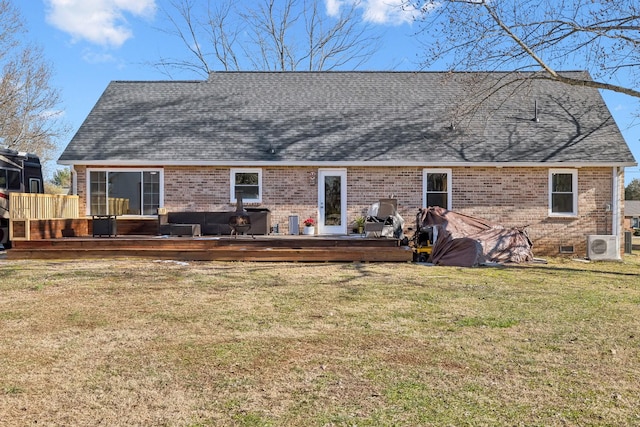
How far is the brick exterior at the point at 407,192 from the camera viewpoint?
15.5 meters

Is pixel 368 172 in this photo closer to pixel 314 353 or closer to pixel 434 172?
pixel 434 172

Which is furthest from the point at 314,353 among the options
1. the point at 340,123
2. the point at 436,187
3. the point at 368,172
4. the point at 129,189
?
the point at 340,123

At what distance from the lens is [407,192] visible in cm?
1562

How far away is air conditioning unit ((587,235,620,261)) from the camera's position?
14.5 meters

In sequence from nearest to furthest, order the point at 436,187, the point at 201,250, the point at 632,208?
the point at 201,250, the point at 436,187, the point at 632,208

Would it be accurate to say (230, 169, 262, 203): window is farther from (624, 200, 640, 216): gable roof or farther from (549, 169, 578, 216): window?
(624, 200, 640, 216): gable roof

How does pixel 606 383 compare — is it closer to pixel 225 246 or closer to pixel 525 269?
pixel 525 269

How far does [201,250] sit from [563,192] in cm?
1069

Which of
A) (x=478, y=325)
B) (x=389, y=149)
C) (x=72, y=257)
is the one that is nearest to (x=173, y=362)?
(x=478, y=325)

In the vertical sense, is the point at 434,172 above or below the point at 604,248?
above

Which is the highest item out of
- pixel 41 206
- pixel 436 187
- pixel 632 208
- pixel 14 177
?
pixel 14 177

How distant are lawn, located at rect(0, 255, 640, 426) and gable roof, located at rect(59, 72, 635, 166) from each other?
6.89m

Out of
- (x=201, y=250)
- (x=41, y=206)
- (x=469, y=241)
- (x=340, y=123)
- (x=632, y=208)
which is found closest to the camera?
(x=469, y=241)

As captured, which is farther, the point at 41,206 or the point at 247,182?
the point at 247,182
